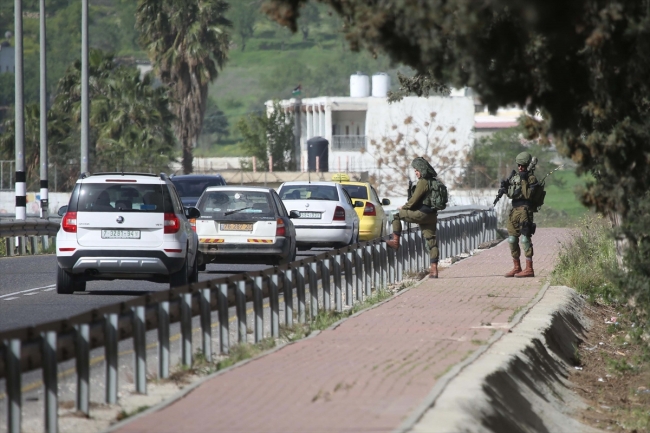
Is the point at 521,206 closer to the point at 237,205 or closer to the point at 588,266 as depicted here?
the point at 588,266

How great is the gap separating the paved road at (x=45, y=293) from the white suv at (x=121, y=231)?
0.53 meters

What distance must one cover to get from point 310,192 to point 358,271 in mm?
9903

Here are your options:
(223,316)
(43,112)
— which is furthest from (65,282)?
(43,112)

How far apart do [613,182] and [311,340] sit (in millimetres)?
3105

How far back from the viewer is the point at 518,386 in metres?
10.9

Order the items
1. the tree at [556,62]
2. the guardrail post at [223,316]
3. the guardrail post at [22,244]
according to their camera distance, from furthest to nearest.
Answer: the guardrail post at [22,244] < the guardrail post at [223,316] < the tree at [556,62]

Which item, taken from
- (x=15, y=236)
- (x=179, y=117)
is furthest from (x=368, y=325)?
(x=179, y=117)

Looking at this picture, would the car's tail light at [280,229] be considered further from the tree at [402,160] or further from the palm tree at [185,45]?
the palm tree at [185,45]

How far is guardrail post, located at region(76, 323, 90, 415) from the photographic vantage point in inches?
337

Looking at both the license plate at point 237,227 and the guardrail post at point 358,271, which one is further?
the license plate at point 237,227

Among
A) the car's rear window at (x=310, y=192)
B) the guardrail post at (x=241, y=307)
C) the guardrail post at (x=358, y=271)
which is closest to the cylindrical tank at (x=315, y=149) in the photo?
the car's rear window at (x=310, y=192)

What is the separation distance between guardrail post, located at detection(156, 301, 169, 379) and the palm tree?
59.3m

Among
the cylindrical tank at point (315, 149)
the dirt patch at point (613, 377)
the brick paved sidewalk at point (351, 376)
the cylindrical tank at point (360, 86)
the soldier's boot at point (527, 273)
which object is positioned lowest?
the dirt patch at point (613, 377)

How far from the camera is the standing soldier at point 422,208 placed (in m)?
19.4
